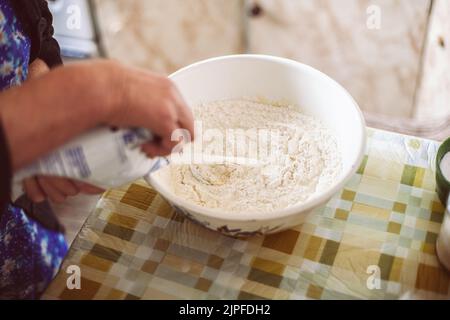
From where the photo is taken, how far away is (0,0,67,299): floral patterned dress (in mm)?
951

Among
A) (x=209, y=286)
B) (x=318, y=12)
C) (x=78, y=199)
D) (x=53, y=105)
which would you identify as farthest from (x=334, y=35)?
(x=53, y=105)

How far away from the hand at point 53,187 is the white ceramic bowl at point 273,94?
4.0 inches

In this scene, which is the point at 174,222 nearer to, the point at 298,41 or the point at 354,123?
the point at 354,123

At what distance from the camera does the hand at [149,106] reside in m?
0.70

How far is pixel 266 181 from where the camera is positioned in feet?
3.03

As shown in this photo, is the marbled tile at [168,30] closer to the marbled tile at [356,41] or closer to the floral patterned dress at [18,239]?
the marbled tile at [356,41]

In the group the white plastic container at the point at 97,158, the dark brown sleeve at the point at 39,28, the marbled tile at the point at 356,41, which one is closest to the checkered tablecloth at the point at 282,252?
the white plastic container at the point at 97,158

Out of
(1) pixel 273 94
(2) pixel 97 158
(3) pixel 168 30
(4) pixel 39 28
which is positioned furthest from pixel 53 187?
(3) pixel 168 30

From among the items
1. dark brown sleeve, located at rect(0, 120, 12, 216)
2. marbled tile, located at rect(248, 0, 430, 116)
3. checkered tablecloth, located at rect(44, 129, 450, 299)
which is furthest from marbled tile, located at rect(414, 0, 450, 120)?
dark brown sleeve, located at rect(0, 120, 12, 216)

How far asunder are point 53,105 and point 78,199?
4.05ft

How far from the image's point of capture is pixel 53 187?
2.72 feet

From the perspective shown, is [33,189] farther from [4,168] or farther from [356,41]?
[356,41]

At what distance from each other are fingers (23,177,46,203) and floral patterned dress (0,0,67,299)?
15cm

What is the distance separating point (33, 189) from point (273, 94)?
484 millimetres
